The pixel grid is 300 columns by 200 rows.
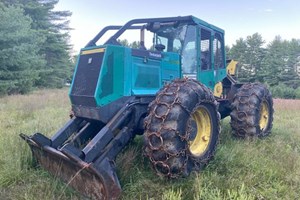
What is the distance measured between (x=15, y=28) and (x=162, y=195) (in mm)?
17828

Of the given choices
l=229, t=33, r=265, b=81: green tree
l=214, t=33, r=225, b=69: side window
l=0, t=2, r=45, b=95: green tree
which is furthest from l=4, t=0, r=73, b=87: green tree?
l=229, t=33, r=265, b=81: green tree

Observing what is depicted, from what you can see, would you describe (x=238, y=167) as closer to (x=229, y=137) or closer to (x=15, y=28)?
(x=229, y=137)

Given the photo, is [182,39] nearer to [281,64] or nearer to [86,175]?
[86,175]

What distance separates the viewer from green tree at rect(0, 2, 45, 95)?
55.8ft

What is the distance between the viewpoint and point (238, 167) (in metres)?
4.18

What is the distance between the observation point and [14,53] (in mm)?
17125

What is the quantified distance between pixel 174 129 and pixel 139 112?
0.84 meters

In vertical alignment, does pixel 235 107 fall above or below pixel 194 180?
above

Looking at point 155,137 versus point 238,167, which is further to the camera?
point 238,167

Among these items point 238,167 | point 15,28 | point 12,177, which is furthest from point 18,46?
point 238,167

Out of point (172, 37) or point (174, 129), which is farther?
point (172, 37)

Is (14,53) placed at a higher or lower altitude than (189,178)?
higher

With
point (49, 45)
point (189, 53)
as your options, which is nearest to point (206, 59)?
point (189, 53)

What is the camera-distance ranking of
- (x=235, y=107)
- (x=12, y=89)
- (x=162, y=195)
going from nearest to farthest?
(x=162, y=195) < (x=235, y=107) < (x=12, y=89)
